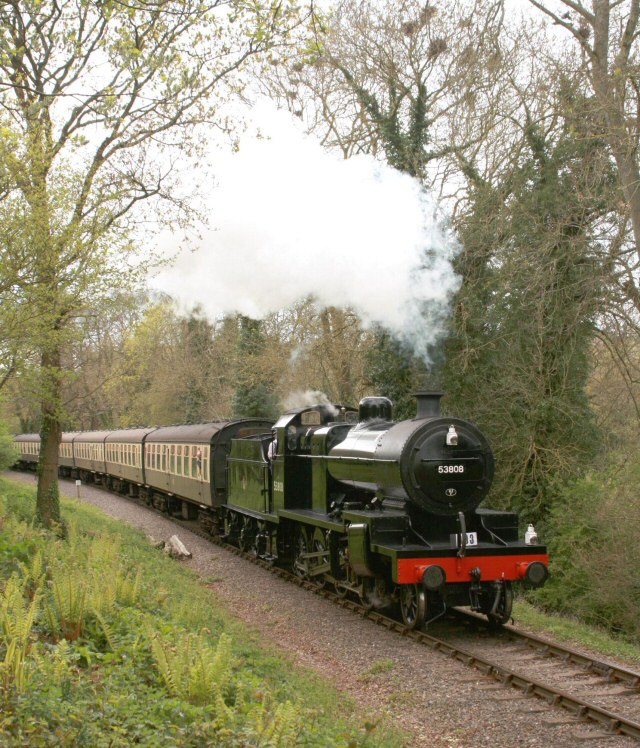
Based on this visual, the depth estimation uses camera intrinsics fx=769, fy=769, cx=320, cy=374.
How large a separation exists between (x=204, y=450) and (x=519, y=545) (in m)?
9.56

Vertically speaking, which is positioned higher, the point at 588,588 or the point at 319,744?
the point at 319,744

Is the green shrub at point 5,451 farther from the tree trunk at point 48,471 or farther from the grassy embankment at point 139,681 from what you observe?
the grassy embankment at point 139,681

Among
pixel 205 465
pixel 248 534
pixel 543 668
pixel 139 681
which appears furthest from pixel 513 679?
pixel 205 465

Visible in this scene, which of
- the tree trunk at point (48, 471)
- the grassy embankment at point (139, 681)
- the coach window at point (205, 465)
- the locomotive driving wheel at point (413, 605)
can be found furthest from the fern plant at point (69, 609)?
the coach window at point (205, 465)

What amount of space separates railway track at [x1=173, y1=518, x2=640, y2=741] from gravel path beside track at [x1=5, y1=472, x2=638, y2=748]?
4.7 inches

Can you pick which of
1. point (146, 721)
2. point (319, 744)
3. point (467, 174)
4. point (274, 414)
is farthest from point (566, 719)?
point (274, 414)

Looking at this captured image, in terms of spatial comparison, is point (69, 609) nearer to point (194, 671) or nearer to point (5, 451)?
point (194, 671)

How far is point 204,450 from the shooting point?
57.0 feet

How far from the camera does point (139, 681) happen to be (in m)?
5.74

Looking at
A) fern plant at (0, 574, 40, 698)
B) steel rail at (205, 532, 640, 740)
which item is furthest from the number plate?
fern plant at (0, 574, 40, 698)

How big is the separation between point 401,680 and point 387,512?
248cm

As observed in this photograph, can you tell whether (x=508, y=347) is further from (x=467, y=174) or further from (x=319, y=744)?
(x=319, y=744)

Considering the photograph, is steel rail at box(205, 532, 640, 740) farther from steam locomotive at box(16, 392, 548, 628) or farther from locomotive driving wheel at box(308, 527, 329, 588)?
locomotive driving wheel at box(308, 527, 329, 588)

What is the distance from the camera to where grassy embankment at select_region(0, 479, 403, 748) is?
4750mm
